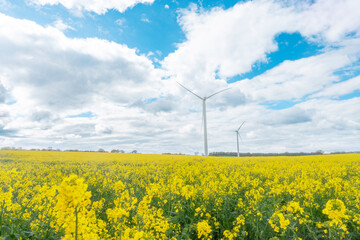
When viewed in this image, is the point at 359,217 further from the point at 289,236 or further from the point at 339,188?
the point at 339,188

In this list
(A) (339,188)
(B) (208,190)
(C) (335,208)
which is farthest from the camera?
(A) (339,188)

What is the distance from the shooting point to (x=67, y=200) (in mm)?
1893

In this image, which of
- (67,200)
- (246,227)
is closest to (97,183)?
(246,227)

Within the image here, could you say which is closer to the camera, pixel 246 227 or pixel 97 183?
pixel 246 227

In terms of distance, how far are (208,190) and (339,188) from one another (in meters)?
4.46

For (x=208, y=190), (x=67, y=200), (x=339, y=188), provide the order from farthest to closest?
(x=339, y=188), (x=208, y=190), (x=67, y=200)

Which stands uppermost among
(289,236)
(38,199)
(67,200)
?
(67,200)

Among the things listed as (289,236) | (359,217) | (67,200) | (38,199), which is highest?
(67,200)

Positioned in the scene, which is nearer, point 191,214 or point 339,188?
point 191,214

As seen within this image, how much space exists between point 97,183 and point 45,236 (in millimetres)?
6064

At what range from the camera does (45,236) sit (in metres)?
3.47

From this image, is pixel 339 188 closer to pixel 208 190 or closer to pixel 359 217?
pixel 359 217

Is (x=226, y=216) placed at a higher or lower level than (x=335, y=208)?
lower

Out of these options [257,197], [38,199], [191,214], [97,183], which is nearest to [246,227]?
[257,197]
